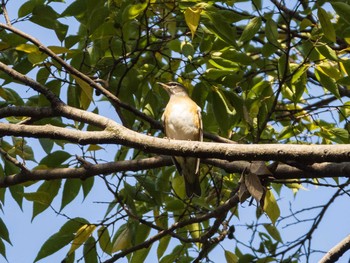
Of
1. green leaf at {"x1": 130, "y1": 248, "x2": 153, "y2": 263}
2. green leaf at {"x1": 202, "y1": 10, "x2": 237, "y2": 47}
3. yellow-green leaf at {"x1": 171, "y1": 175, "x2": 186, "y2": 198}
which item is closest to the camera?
green leaf at {"x1": 202, "y1": 10, "x2": 237, "y2": 47}

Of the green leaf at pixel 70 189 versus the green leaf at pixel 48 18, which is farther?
the green leaf at pixel 70 189

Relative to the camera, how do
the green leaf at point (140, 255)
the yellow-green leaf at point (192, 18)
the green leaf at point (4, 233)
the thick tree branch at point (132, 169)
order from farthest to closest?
Answer: 1. the green leaf at point (140, 255)
2. the green leaf at point (4, 233)
3. the yellow-green leaf at point (192, 18)
4. the thick tree branch at point (132, 169)

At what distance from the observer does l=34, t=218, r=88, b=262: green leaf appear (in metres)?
4.27

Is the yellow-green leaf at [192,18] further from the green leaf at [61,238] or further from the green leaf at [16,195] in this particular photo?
the green leaf at [16,195]

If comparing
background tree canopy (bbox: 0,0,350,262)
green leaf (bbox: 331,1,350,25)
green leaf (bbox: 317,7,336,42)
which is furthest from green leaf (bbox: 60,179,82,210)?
green leaf (bbox: 331,1,350,25)

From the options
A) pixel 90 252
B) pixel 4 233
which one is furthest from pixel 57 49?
pixel 90 252

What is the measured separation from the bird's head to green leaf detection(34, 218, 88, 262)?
4.44 ft

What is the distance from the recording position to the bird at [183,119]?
212 inches

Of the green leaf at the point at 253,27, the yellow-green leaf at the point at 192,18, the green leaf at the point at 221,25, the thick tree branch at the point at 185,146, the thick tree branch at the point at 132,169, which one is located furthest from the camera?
the green leaf at the point at 253,27

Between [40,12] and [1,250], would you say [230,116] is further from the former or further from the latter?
[1,250]

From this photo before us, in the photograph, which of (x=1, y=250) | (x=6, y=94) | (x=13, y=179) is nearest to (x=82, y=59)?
(x=6, y=94)

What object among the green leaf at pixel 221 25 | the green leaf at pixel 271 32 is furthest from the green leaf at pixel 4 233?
the green leaf at pixel 271 32

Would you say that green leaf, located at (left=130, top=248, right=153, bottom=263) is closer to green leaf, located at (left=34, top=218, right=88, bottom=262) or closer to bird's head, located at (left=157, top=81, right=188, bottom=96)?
green leaf, located at (left=34, top=218, right=88, bottom=262)

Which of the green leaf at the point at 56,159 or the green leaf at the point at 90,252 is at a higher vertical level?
the green leaf at the point at 56,159
